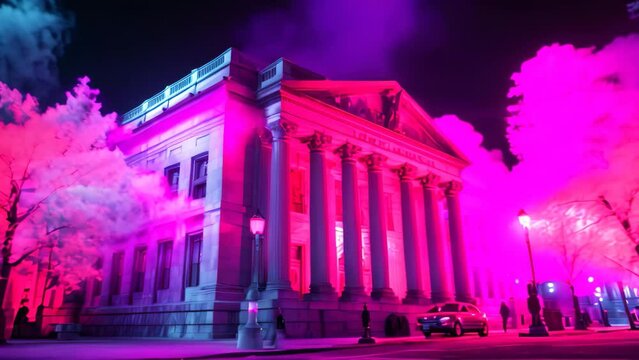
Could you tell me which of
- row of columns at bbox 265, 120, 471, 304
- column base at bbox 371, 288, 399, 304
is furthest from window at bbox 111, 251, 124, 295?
column base at bbox 371, 288, 399, 304

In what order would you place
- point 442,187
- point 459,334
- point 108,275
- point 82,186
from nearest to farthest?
point 82,186 → point 459,334 → point 108,275 → point 442,187

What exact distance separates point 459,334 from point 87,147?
18067mm

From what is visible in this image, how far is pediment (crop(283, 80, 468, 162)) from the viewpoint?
2700cm

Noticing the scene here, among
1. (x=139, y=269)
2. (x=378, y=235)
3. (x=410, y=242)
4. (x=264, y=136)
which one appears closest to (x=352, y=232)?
(x=378, y=235)

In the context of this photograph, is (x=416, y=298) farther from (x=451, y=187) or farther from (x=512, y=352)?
(x=512, y=352)

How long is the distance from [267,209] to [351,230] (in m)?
4.99

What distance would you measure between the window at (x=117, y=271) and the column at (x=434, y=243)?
20.3m

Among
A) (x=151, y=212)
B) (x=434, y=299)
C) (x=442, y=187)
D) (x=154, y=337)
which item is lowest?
(x=154, y=337)

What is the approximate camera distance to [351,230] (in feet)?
85.7

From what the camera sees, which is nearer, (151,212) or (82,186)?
(82,186)

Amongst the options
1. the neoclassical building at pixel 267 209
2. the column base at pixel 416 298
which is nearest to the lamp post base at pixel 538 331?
the neoclassical building at pixel 267 209

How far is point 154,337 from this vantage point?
2348 cm

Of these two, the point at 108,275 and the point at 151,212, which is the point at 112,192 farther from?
the point at 108,275

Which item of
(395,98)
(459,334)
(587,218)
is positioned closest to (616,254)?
(587,218)
